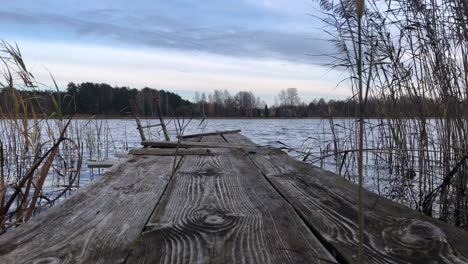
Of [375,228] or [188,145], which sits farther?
[188,145]

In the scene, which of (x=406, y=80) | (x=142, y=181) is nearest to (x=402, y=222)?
(x=142, y=181)

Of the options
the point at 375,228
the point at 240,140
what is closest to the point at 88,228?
the point at 375,228

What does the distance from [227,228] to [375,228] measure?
50 cm

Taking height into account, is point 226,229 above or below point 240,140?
above

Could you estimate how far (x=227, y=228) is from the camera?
1.31 meters

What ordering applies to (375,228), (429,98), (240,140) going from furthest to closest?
(240,140), (429,98), (375,228)

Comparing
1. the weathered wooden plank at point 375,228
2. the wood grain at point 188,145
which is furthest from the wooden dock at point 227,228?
the wood grain at point 188,145

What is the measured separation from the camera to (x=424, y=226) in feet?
4.15

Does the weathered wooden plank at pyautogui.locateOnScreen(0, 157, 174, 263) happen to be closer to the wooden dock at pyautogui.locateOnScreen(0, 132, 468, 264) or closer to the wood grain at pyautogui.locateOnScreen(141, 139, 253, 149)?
the wooden dock at pyautogui.locateOnScreen(0, 132, 468, 264)

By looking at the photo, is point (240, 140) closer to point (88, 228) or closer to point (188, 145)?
point (188, 145)

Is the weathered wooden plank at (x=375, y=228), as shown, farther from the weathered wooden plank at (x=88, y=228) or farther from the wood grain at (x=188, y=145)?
the wood grain at (x=188, y=145)

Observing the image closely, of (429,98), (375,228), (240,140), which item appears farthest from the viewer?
(240,140)

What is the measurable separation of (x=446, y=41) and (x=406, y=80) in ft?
2.34

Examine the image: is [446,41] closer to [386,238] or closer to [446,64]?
[446,64]
